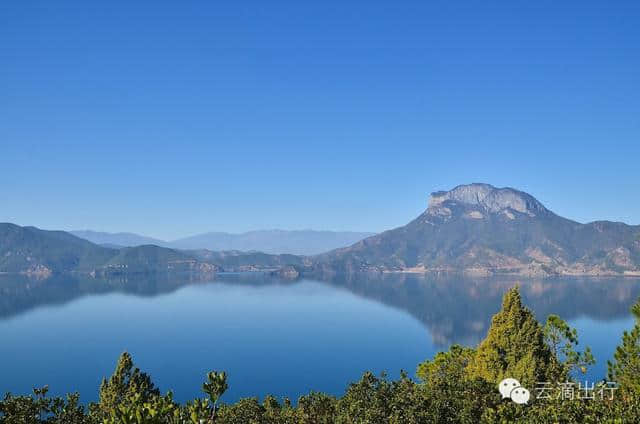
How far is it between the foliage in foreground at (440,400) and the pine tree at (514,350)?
0.23ft

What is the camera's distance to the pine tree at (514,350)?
35.5 m

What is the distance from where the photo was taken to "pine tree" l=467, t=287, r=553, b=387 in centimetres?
3547

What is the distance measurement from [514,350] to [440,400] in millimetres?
16501

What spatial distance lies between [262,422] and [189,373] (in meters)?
99.4

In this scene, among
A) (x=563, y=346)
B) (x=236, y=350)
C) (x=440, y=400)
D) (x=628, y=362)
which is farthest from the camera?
(x=236, y=350)

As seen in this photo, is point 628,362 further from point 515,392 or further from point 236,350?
point 236,350

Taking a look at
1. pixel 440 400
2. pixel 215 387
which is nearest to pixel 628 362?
pixel 440 400

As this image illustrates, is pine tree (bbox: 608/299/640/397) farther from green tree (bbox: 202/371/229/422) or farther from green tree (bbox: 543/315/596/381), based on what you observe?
green tree (bbox: 202/371/229/422)

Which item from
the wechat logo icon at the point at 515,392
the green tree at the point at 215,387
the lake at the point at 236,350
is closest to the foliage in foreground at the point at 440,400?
the green tree at the point at 215,387

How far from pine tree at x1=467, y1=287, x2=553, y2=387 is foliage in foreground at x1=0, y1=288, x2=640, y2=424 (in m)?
0.07

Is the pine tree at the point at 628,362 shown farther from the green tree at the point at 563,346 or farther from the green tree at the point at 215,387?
the green tree at the point at 215,387

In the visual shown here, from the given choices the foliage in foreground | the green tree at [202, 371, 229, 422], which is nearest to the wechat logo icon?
the foliage in foreground

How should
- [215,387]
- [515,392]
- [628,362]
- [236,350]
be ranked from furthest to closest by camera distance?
Result: [236,350] < [628,362] < [515,392] < [215,387]

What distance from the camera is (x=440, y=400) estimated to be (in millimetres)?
22469
